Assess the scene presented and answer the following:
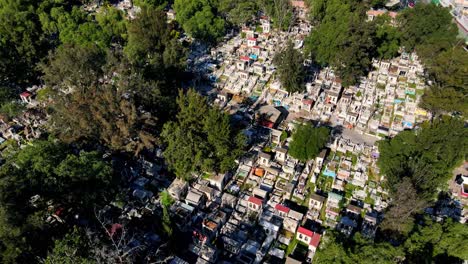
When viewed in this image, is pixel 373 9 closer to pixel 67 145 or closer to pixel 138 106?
pixel 138 106

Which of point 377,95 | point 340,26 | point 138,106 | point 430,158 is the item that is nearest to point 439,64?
point 377,95

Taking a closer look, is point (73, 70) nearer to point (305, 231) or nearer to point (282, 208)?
point (282, 208)

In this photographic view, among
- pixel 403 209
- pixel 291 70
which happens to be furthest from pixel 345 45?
pixel 403 209

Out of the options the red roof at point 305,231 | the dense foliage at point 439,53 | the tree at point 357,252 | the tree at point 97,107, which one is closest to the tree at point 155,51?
the tree at point 97,107

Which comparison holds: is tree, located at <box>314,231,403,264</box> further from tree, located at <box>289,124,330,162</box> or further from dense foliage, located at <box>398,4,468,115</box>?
dense foliage, located at <box>398,4,468,115</box>

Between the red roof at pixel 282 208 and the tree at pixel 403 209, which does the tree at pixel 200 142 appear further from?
the tree at pixel 403 209

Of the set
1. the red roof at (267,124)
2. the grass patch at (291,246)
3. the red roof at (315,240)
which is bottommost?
the grass patch at (291,246)

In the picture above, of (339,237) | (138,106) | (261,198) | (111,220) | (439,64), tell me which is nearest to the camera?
(339,237)

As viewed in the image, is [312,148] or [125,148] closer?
[125,148]
